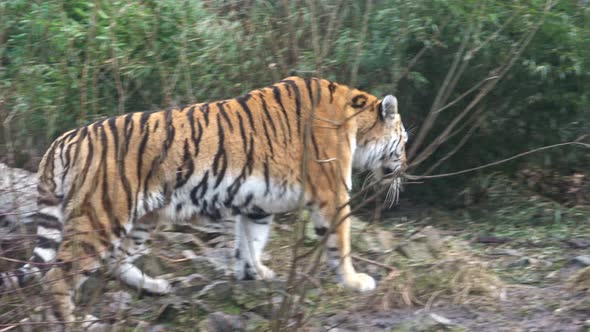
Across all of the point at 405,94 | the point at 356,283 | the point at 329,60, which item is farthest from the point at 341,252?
the point at 405,94

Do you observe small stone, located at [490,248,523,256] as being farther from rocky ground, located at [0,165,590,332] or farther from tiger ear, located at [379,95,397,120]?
tiger ear, located at [379,95,397,120]

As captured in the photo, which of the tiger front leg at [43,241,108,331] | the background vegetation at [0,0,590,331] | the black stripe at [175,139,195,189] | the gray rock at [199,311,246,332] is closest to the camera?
the tiger front leg at [43,241,108,331]

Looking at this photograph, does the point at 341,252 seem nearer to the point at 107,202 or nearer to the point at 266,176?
the point at 266,176

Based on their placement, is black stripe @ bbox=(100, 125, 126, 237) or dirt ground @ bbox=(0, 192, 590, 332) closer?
dirt ground @ bbox=(0, 192, 590, 332)

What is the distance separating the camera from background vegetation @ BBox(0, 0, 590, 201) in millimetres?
7312

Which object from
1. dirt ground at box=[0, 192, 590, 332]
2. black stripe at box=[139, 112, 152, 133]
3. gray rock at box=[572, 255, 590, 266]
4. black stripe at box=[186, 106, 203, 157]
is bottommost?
gray rock at box=[572, 255, 590, 266]

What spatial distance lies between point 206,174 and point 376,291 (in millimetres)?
1353

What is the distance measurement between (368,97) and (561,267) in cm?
193

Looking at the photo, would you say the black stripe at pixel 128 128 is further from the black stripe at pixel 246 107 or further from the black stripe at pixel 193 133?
the black stripe at pixel 246 107

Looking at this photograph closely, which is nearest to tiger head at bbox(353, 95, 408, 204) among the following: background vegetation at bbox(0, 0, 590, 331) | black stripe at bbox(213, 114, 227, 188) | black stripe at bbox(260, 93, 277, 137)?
background vegetation at bbox(0, 0, 590, 331)

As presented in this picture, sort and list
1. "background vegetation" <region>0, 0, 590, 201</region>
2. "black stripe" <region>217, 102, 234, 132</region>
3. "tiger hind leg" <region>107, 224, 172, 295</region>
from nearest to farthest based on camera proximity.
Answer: "tiger hind leg" <region>107, 224, 172, 295</region>, "black stripe" <region>217, 102, 234, 132</region>, "background vegetation" <region>0, 0, 590, 201</region>

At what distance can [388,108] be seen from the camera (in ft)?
21.6

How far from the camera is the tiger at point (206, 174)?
5570 millimetres

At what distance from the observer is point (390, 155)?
6.85 metres
